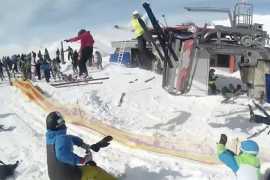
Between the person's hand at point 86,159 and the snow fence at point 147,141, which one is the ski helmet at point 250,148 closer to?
the person's hand at point 86,159

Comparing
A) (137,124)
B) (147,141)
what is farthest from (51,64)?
(147,141)

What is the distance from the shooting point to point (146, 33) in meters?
13.9

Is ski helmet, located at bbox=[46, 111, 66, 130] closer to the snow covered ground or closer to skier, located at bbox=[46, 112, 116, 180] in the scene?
skier, located at bbox=[46, 112, 116, 180]

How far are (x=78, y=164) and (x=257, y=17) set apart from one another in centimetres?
7241

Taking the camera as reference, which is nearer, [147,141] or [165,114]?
[147,141]

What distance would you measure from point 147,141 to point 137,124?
6.59 ft

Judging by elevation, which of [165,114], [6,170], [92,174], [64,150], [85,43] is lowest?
[165,114]

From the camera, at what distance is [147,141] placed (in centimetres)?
989

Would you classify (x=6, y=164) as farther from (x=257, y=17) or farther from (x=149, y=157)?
(x=257, y=17)

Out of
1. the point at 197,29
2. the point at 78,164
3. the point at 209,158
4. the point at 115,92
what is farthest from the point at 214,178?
the point at 197,29

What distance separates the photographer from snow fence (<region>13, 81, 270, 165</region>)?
896 cm

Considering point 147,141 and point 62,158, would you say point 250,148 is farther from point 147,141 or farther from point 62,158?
point 147,141

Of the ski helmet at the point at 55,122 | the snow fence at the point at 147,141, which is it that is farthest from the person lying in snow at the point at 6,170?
the snow fence at the point at 147,141

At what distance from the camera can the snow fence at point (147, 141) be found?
8.96m
